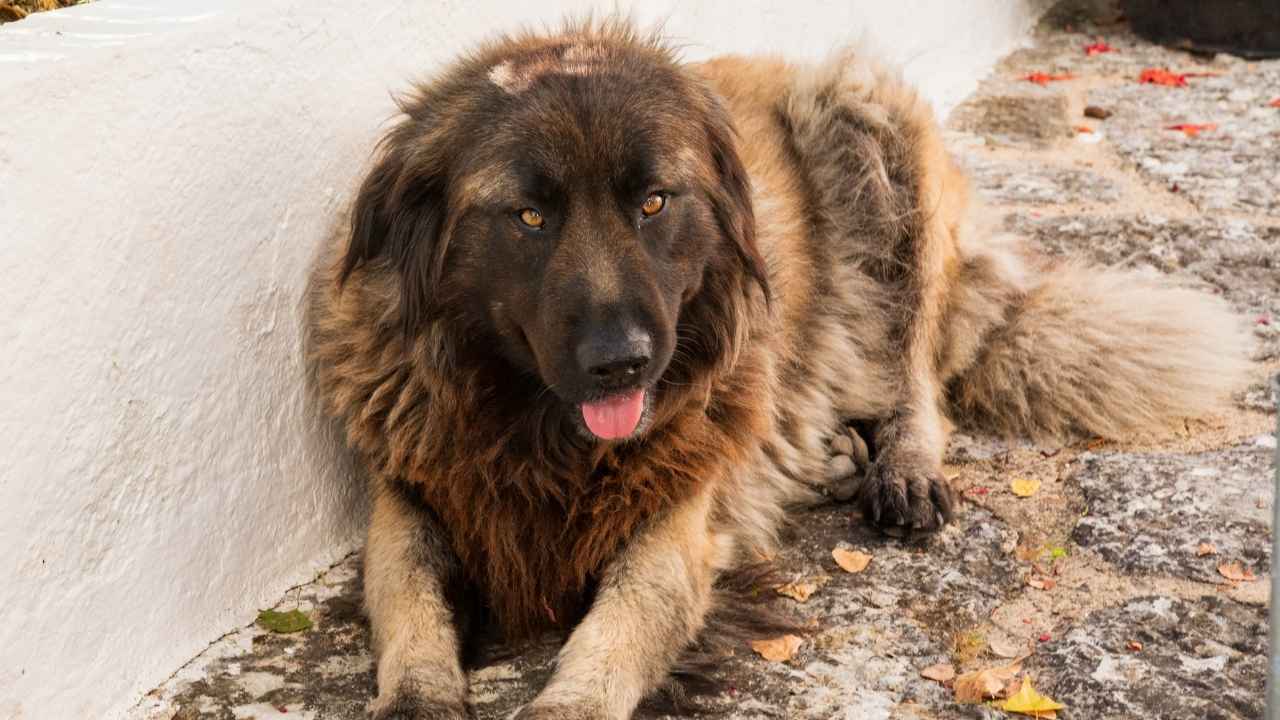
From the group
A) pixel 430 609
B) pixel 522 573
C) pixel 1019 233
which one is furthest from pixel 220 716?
pixel 1019 233

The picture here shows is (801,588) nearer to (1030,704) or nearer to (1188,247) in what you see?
(1030,704)

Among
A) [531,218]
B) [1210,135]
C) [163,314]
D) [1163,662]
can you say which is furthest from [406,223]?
[1210,135]

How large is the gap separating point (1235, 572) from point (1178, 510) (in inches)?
13.8

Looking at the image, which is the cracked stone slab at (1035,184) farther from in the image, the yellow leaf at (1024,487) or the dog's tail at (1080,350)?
the yellow leaf at (1024,487)

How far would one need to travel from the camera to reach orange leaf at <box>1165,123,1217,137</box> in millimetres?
6973

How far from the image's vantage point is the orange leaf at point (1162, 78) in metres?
7.88

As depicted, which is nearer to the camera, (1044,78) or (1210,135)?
(1210,135)

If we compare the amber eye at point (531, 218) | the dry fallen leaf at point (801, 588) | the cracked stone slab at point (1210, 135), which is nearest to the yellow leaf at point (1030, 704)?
the dry fallen leaf at point (801, 588)

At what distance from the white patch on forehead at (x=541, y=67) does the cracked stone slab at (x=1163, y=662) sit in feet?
6.02

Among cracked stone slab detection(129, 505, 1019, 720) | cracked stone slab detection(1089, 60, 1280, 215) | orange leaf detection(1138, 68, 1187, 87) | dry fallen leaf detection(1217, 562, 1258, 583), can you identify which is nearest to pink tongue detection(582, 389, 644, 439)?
cracked stone slab detection(129, 505, 1019, 720)

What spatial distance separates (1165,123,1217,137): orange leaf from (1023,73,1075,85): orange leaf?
40.0 inches

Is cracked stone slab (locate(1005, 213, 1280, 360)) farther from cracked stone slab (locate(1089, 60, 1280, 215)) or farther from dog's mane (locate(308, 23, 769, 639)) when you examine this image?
dog's mane (locate(308, 23, 769, 639))

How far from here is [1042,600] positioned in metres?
3.60

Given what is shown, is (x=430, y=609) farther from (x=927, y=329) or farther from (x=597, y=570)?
(x=927, y=329)
